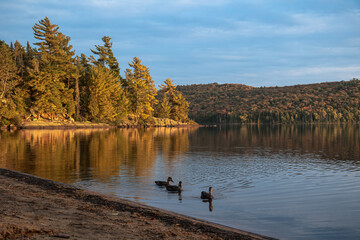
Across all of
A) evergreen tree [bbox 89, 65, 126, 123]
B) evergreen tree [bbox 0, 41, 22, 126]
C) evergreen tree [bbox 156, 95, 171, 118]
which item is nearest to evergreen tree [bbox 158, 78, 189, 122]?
evergreen tree [bbox 156, 95, 171, 118]

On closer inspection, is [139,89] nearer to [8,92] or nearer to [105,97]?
[105,97]

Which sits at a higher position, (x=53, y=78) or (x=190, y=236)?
A: (x=53, y=78)

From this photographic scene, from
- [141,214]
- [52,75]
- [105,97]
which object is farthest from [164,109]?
[141,214]

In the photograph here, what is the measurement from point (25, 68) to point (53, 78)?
8.68m

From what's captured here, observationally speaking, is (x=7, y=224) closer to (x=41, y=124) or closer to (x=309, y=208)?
(x=309, y=208)

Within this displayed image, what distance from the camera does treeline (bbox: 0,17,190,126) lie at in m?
73.6

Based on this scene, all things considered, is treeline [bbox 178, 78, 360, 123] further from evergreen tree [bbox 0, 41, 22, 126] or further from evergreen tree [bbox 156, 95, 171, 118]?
evergreen tree [bbox 0, 41, 22, 126]

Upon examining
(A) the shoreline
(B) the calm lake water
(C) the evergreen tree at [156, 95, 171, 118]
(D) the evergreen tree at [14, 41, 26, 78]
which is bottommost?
(B) the calm lake water

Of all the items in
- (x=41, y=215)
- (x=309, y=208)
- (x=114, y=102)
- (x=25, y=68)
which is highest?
(x=25, y=68)

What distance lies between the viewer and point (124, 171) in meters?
21.3

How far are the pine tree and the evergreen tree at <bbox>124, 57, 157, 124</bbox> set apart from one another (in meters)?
20.8

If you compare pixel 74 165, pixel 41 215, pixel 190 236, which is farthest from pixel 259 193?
pixel 74 165

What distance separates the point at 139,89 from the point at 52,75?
30.2m

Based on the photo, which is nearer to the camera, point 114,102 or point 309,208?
point 309,208
